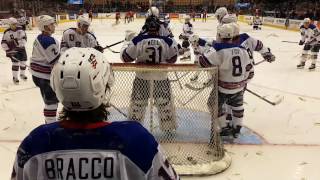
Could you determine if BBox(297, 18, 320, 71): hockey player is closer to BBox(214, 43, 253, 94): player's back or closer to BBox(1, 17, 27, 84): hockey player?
BBox(214, 43, 253, 94): player's back

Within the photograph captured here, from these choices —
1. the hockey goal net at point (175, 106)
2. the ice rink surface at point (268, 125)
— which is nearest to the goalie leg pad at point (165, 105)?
the hockey goal net at point (175, 106)

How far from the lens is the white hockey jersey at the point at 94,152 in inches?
45.7

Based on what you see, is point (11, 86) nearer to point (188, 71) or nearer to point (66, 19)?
point (188, 71)

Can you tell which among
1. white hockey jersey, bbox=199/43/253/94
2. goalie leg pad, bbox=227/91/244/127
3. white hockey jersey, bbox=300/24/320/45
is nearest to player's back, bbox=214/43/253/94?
white hockey jersey, bbox=199/43/253/94

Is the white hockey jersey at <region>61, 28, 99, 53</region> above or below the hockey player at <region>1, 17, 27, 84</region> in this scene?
above

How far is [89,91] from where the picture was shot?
1.17 meters

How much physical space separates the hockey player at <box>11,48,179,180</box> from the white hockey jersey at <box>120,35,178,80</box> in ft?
8.41

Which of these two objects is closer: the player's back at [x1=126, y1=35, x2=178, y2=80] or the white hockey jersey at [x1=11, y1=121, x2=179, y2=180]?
the white hockey jersey at [x1=11, y1=121, x2=179, y2=180]

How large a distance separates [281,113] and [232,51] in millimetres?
1922

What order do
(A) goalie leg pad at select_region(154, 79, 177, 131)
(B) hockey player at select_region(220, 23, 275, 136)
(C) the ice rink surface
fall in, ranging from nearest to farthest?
(C) the ice rink surface, (A) goalie leg pad at select_region(154, 79, 177, 131), (B) hockey player at select_region(220, 23, 275, 136)

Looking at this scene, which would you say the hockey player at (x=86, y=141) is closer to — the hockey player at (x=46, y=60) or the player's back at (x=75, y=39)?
the hockey player at (x=46, y=60)

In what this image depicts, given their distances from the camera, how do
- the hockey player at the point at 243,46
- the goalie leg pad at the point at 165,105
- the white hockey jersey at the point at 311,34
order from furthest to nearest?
the white hockey jersey at the point at 311,34
the hockey player at the point at 243,46
the goalie leg pad at the point at 165,105

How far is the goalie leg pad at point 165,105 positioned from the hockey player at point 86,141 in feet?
8.05

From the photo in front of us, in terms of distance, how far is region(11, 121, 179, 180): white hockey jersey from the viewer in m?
1.16
